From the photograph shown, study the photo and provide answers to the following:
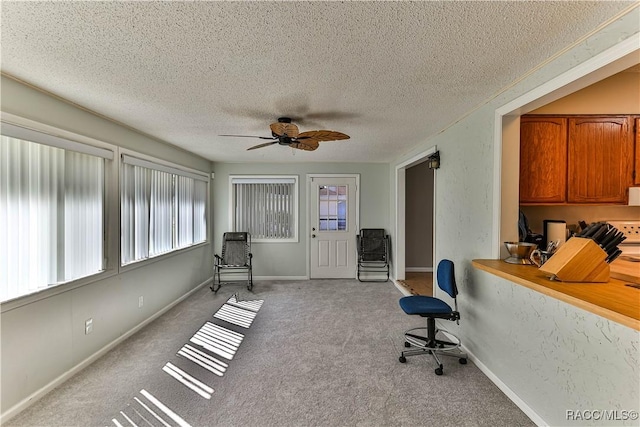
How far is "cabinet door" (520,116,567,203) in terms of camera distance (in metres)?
2.27

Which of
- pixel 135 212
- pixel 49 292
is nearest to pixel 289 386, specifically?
pixel 49 292

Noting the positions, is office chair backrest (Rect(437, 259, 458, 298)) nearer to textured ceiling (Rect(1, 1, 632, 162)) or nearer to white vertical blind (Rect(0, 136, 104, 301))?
textured ceiling (Rect(1, 1, 632, 162))

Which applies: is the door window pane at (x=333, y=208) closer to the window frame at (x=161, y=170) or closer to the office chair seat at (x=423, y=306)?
the window frame at (x=161, y=170)

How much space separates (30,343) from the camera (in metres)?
1.94

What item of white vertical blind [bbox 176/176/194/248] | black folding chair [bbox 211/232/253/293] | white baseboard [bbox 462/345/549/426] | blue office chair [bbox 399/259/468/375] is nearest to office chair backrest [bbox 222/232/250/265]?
black folding chair [bbox 211/232/253/293]

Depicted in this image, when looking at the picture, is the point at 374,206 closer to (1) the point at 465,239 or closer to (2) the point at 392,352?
(1) the point at 465,239

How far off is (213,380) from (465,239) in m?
2.57

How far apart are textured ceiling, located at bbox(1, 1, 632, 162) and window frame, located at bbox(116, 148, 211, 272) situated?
598 mm

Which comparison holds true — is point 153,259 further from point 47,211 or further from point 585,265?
point 585,265

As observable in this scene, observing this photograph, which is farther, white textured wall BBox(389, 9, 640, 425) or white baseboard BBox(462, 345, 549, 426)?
white baseboard BBox(462, 345, 549, 426)

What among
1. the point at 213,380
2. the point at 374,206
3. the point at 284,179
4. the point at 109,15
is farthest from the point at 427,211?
the point at 109,15

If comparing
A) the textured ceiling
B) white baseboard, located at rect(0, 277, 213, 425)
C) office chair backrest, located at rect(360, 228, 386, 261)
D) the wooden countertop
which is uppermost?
the textured ceiling

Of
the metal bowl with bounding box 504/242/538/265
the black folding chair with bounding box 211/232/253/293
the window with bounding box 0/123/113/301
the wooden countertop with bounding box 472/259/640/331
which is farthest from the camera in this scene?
the black folding chair with bounding box 211/232/253/293

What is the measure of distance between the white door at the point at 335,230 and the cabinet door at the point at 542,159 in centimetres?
329
